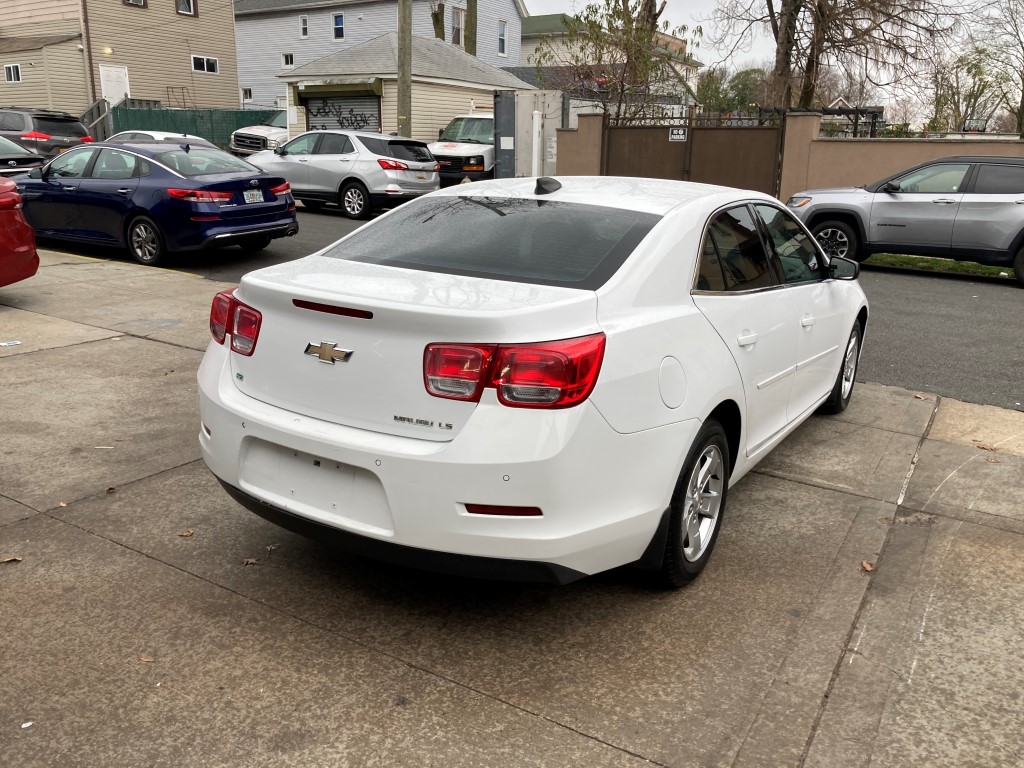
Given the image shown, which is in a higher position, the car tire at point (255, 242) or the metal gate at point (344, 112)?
the metal gate at point (344, 112)

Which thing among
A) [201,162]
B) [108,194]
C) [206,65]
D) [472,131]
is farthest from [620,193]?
[206,65]

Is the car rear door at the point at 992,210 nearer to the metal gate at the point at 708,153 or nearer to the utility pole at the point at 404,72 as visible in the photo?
the metal gate at the point at 708,153

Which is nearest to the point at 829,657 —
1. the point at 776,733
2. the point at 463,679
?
the point at 776,733

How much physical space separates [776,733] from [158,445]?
12.2 feet

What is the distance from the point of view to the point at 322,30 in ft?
140

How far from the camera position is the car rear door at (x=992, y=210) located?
11805 millimetres

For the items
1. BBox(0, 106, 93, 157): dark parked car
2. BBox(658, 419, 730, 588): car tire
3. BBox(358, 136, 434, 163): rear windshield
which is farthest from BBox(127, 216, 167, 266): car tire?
BBox(0, 106, 93, 157): dark parked car

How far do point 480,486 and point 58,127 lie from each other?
23.7 metres

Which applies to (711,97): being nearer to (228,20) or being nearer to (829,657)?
(228,20)

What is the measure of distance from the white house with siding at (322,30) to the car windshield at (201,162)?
30.9 metres

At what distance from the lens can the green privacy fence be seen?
3084cm

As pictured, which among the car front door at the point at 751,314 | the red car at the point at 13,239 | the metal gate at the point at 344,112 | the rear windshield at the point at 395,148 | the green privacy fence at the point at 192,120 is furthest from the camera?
the green privacy fence at the point at 192,120

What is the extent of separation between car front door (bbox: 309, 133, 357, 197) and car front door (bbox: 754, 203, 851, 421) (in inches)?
515

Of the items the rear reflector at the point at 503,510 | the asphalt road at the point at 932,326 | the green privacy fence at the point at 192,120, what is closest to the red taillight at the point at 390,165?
the asphalt road at the point at 932,326
